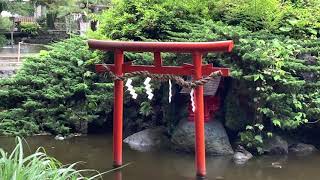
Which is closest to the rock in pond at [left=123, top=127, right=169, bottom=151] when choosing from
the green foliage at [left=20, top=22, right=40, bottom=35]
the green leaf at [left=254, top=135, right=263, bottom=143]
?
the green leaf at [left=254, top=135, right=263, bottom=143]

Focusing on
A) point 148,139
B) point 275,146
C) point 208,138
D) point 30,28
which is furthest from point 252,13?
point 30,28

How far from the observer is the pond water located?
931cm

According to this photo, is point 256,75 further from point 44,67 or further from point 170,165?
point 44,67

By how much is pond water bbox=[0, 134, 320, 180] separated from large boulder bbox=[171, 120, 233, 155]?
252 mm

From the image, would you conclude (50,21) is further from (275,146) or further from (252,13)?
(275,146)

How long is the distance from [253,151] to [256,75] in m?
1.73

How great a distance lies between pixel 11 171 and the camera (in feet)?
12.7

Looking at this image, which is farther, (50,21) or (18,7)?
(50,21)

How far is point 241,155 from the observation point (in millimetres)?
10633

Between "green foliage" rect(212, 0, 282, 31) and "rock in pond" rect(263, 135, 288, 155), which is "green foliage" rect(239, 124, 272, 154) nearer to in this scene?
"rock in pond" rect(263, 135, 288, 155)

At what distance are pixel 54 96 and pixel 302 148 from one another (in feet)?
20.5

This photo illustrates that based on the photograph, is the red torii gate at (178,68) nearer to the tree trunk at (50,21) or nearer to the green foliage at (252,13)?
the green foliage at (252,13)

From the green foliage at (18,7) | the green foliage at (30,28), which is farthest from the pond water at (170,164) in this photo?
the green foliage at (30,28)

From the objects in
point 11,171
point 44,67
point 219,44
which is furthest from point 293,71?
point 11,171
